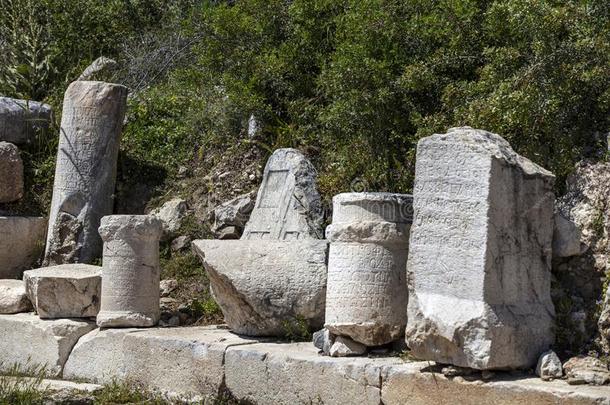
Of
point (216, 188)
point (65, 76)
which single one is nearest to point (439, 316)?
point (216, 188)

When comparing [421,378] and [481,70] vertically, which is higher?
[481,70]

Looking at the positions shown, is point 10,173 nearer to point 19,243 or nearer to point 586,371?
point 19,243

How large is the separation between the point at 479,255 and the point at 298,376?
1807 mm

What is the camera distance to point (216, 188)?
11.6m

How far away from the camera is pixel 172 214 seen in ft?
37.9

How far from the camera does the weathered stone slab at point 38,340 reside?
951 centimetres

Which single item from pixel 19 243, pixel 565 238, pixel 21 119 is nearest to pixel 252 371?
pixel 565 238

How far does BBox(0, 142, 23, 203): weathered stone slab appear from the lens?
11.8 meters

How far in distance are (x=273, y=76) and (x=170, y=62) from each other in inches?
128

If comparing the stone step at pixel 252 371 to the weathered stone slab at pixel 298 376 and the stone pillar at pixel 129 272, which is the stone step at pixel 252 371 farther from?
the stone pillar at pixel 129 272

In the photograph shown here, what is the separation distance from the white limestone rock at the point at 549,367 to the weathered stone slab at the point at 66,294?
481 centimetres

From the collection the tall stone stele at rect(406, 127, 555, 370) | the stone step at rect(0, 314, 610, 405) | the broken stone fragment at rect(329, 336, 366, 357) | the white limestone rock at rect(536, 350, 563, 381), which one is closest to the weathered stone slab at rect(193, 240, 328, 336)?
the stone step at rect(0, 314, 610, 405)

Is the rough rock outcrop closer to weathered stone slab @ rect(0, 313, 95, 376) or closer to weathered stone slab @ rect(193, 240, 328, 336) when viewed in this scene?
weathered stone slab @ rect(0, 313, 95, 376)

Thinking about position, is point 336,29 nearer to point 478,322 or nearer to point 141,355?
point 141,355
